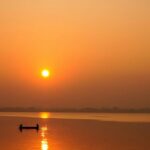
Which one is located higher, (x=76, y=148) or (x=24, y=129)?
(x=24, y=129)

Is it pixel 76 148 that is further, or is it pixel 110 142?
pixel 110 142

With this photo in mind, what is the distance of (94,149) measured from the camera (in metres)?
52.6

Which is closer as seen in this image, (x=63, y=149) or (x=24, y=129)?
(x=63, y=149)

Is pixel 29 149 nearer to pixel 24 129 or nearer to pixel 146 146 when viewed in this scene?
pixel 146 146

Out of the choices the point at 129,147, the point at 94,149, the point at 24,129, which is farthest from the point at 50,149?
the point at 24,129

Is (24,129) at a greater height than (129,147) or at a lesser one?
greater

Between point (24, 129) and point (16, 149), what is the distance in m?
49.3

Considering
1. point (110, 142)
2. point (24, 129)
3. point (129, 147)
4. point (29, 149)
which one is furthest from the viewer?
point (24, 129)

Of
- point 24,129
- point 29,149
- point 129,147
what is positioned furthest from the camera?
point 24,129

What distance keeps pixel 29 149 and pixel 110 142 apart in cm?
1694

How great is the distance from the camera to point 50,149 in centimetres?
5100

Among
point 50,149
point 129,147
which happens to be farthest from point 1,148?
point 129,147

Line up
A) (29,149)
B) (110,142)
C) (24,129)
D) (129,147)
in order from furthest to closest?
1. (24,129)
2. (110,142)
3. (129,147)
4. (29,149)

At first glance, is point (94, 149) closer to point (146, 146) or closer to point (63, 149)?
point (63, 149)
